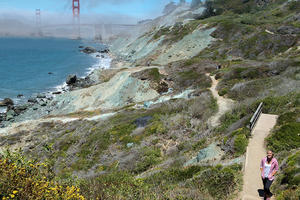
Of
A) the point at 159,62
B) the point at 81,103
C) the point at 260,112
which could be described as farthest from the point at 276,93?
the point at 159,62

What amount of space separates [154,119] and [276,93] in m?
11.5

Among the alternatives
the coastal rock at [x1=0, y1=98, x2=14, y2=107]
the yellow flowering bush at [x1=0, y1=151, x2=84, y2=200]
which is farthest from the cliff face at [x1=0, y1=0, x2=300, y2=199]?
the coastal rock at [x1=0, y1=98, x2=14, y2=107]

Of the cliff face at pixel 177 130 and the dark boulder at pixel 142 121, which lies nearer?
the cliff face at pixel 177 130

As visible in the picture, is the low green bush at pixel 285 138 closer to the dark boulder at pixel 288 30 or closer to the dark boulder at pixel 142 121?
the dark boulder at pixel 142 121

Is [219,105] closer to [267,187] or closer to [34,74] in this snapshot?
[267,187]

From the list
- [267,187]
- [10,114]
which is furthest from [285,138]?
[10,114]

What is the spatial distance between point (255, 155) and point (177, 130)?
338 inches

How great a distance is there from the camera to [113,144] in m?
21.4

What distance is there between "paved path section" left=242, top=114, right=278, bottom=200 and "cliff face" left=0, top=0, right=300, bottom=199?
0.38m

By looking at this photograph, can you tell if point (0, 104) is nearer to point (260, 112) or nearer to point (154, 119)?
point (154, 119)

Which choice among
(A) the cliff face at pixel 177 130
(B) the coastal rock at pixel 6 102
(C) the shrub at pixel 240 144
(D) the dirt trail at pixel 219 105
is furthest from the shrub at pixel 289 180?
(B) the coastal rock at pixel 6 102

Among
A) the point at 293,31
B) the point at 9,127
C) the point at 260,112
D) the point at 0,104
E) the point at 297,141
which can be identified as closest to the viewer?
the point at 297,141

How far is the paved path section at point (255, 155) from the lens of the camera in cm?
965

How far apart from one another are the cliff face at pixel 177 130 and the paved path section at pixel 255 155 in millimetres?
384
